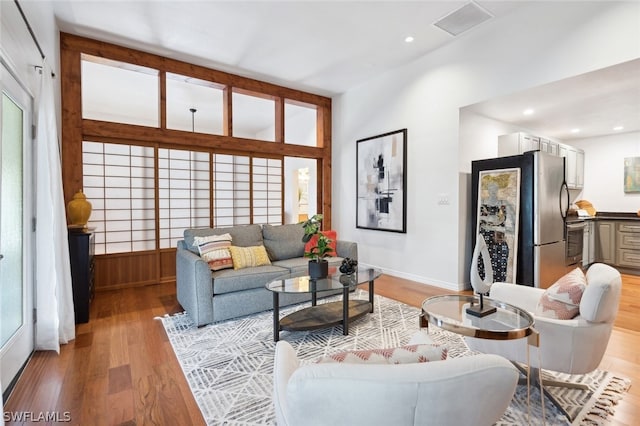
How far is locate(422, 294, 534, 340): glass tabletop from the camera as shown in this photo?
1.52 metres

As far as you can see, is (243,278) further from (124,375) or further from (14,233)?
(14,233)

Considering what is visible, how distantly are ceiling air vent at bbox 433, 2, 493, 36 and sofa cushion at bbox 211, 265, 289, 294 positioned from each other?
3342 mm

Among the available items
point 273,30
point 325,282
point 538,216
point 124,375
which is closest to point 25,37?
point 273,30

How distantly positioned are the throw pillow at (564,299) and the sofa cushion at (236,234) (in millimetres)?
2921

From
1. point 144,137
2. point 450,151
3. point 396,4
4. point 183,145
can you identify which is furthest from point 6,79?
point 450,151

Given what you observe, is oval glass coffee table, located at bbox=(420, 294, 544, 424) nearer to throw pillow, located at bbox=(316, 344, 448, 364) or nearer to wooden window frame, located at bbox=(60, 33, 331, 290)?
throw pillow, located at bbox=(316, 344, 448, 364)

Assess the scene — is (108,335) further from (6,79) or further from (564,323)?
(564,323)

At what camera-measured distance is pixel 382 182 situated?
5145 mm

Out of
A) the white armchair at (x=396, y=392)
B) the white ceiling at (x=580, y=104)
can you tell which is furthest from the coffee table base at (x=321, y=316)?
the white ceiling at (x=580, y=104)

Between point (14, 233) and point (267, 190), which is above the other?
point (267, 190)

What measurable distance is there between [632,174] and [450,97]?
386 cm

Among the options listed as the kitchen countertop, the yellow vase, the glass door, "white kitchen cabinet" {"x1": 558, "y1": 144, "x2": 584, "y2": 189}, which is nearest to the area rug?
the glass door

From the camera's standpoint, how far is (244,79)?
5141 millimetres

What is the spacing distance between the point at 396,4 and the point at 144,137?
142 inches
